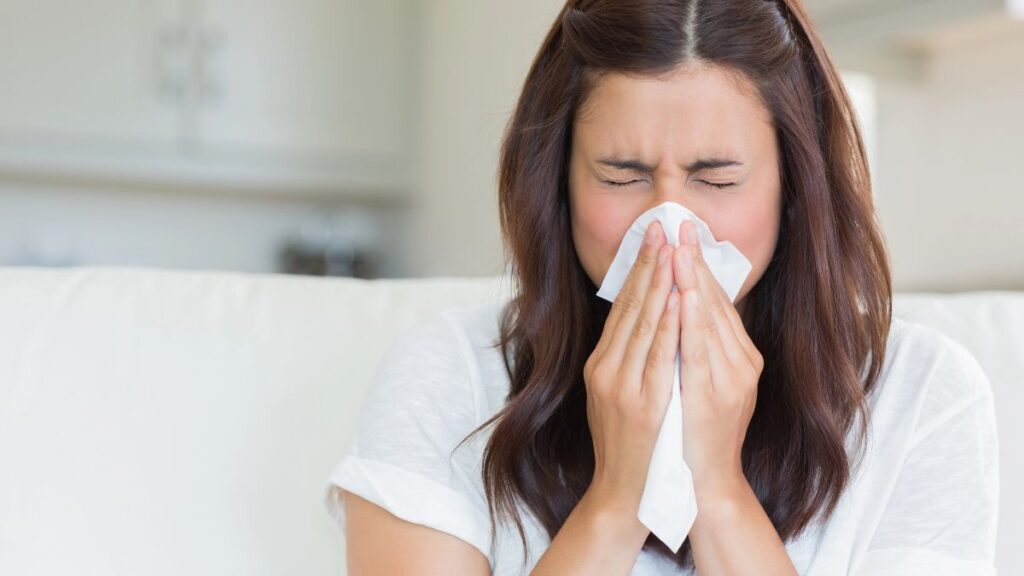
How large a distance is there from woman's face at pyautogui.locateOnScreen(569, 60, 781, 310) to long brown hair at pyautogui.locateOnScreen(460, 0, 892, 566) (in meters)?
0.02

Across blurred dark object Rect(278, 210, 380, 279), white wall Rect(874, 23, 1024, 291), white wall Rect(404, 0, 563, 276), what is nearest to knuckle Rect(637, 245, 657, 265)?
white wall Rect(874, 23, 1024, 291)

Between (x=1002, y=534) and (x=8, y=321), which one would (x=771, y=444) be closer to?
(x=1002, y=534)

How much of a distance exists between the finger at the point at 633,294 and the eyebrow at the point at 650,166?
0.18ft

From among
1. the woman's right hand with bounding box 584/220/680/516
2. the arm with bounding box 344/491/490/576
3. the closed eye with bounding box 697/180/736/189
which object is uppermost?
the closed eye with bounding box 697/180/736/189

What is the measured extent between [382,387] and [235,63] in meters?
2.45

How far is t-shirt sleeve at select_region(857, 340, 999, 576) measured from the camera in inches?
38.6

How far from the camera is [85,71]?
10.3 ft

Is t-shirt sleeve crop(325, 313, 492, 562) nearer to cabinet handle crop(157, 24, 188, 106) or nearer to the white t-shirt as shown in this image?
the white t-shirt

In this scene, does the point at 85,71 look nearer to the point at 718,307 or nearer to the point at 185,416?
the point at 185,416

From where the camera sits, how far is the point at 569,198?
3.56ft

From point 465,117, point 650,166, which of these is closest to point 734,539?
point 650,166

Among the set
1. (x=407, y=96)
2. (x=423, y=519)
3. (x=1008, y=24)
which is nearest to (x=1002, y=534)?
(x=423, y=519)

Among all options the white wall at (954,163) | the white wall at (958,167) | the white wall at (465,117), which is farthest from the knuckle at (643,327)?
the white wall at (465,117)

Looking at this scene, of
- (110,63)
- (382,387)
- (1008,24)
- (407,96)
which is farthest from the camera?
(407,96)
